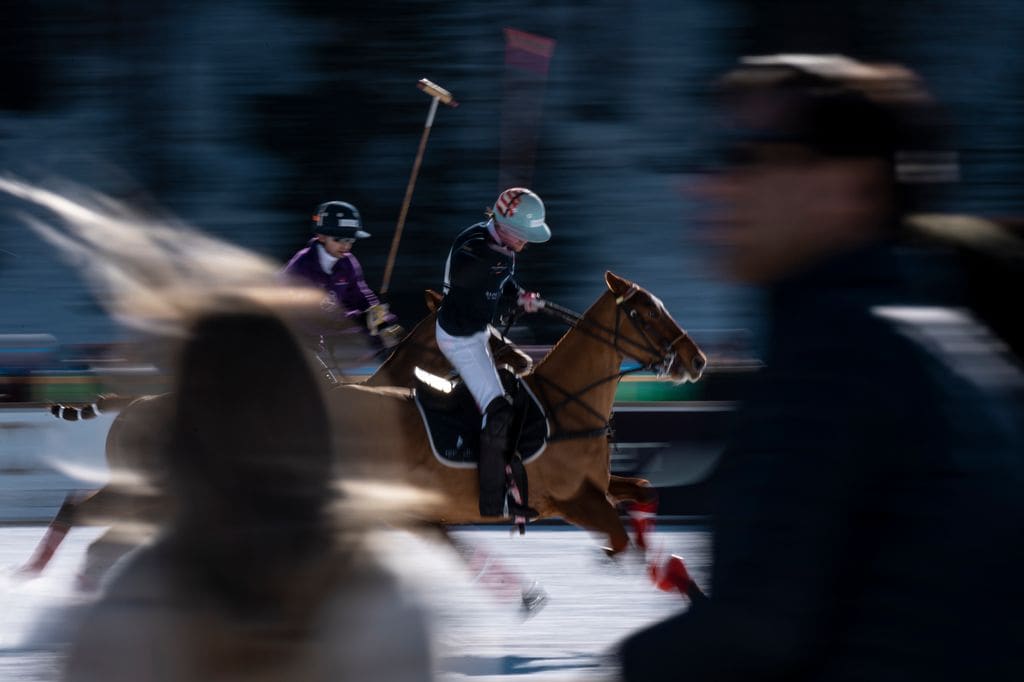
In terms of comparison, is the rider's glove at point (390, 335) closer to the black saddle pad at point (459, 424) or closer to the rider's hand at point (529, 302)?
the black saddle pad at point (459, 424)

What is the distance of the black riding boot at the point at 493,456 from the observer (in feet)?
24.9

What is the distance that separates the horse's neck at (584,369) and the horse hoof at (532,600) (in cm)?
89

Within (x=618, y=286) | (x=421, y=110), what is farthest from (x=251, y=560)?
(x=421, y=110)

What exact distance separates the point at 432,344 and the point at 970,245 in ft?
19.2

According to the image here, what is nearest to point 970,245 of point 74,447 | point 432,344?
point 74,447

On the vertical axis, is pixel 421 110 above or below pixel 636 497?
above

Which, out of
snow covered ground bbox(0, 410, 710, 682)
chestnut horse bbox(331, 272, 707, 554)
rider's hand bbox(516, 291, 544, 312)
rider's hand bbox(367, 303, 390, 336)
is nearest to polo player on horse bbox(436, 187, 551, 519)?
chestnut horse bbox(331, 272, 707, 554)

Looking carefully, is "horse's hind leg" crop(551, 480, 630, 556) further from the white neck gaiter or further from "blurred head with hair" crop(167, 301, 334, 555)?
"blurred head with hair" crop(167, 301, 334, 555)

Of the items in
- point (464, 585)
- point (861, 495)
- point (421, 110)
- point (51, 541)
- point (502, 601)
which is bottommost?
point (502, 601)

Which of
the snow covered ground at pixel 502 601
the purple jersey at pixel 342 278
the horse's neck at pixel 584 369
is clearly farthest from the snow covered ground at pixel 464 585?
the purple jersey at pixel 342 278

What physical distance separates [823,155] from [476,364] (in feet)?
19.0

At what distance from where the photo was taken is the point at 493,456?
7.61 m

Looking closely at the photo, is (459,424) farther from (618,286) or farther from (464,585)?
(464,585)

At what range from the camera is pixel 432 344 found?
8.00m
